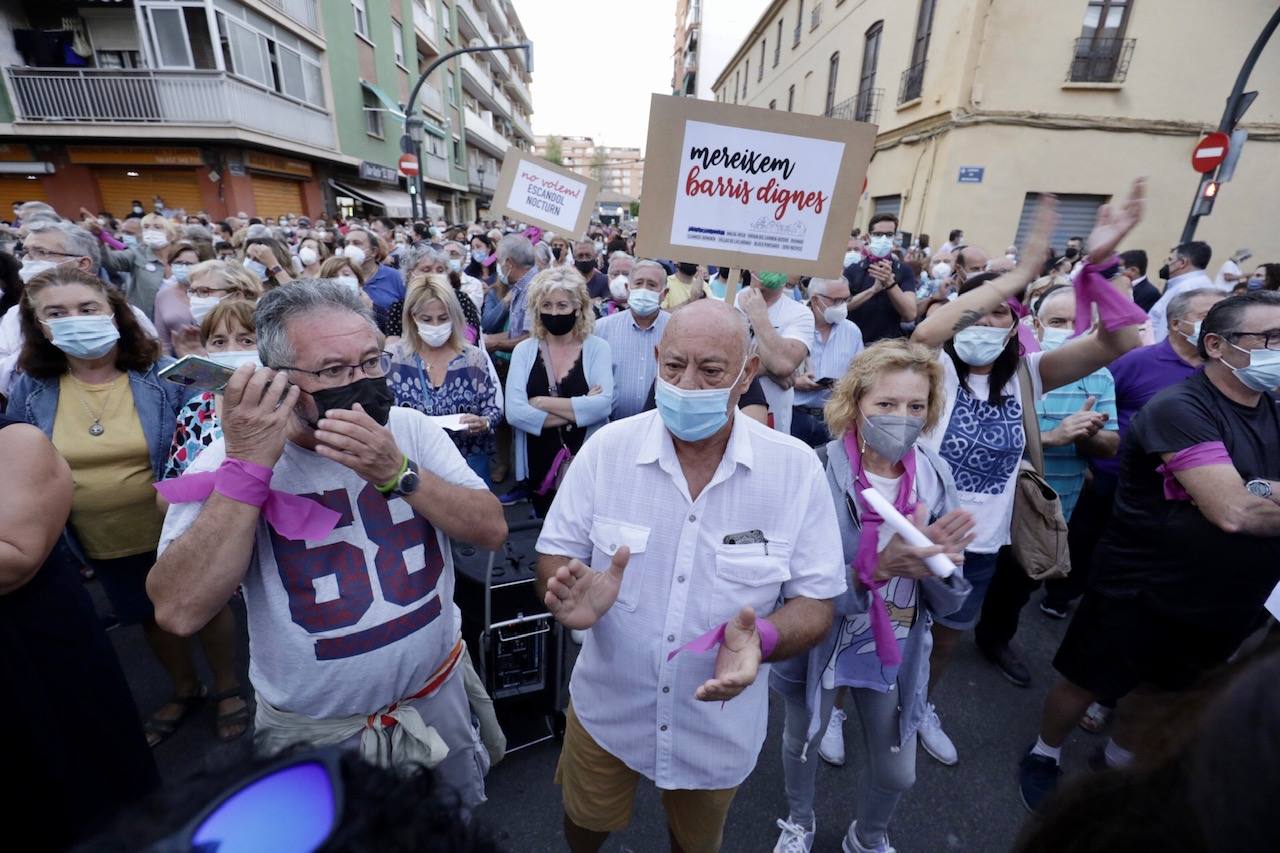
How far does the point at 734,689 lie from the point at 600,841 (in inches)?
41.3

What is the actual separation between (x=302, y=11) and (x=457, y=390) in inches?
902

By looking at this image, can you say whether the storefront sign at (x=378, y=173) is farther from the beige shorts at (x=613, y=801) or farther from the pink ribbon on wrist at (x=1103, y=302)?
the beige shorts at (x=613, y=801)

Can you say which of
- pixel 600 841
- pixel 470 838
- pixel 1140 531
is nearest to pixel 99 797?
pixel 600 841

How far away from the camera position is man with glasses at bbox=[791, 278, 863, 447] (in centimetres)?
417

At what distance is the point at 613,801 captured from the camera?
6.15 feet

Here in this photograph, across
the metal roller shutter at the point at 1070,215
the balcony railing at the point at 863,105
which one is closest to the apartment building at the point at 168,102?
the balcony railing at the point at 863,105

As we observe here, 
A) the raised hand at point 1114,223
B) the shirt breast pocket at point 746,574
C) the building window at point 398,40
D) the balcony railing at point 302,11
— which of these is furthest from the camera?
the building window at point 398,40

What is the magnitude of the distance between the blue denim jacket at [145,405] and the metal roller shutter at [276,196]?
1904 centimetres

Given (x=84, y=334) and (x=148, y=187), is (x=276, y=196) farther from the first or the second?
(x=84, y=334)

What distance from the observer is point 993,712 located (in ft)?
9.82

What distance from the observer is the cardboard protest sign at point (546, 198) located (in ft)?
17.3

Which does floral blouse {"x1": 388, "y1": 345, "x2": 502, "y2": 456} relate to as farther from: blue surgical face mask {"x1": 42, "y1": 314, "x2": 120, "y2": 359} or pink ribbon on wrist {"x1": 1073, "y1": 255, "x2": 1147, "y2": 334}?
pink ribbon on wrist {"x1": 1073, "y1": 255, "x2": 1147, "y2": 334}

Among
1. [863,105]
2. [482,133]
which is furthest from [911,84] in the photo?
[482,133]

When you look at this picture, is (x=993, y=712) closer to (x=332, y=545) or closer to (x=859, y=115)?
(x=332, y=545)
